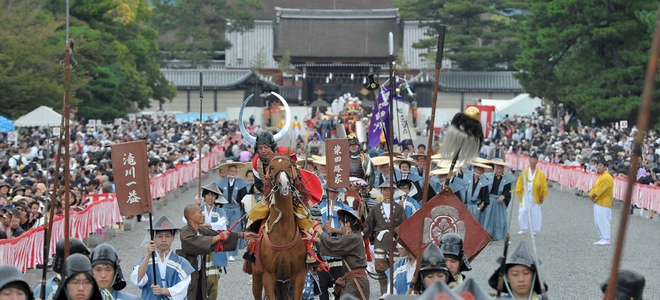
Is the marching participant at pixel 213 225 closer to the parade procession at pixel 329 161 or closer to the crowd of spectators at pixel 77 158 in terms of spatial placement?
the parade procession at pixel 329 161

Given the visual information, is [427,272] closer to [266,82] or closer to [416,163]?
[416,163]

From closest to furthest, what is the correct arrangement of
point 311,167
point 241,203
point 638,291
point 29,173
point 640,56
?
point 638,291 < point 241,203 < point 311,167 < point 29,173 < point 640,56

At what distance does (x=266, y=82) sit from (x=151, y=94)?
16998 mm

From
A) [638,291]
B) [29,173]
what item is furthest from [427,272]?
[29,173]

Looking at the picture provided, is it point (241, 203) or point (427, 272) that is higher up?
point (427, 272)

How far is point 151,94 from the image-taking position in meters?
44.7

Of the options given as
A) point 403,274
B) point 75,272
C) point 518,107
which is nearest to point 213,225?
point 403,274

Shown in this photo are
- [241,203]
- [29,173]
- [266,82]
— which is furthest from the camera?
[266,82]

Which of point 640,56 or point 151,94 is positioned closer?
point 640,56

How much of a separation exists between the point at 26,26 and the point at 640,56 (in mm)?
16531

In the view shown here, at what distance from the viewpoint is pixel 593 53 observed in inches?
1318

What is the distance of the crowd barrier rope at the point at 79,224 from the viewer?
494 inches

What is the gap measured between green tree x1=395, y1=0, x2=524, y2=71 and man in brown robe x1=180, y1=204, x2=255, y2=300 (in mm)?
44025

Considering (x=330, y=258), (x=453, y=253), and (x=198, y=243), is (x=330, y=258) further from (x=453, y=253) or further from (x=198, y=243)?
(x=453, y=253)
